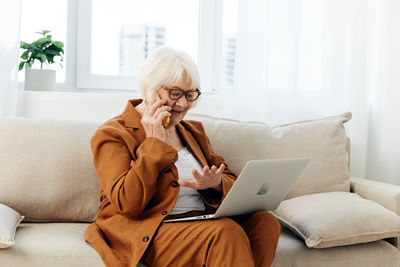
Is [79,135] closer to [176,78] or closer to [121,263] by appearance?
[176,78]

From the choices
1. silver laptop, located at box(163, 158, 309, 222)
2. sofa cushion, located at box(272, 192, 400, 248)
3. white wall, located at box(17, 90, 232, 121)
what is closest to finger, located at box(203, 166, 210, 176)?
silver laptop, located at box(163, 158, 309, 222)

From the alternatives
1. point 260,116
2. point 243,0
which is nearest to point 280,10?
point 243,0

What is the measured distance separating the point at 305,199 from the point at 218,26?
131 cm

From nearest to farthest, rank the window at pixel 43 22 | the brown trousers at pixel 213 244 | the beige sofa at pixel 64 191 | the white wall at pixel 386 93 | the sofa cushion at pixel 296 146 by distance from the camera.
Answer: the brown trousers at pixel 213 244 < the beige sofa at pixel 64 191 < the sofa cushion at pixel 296 146 < the white wall at pixel 386 93 < the window at pixel 43 22

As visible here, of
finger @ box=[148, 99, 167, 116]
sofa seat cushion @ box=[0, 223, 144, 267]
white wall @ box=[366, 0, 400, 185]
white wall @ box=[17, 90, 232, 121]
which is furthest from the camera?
white wall @ box=[366, 0, 400, 185]

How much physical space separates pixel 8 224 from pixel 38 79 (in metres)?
1.08

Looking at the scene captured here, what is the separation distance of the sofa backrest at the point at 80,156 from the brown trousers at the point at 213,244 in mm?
540

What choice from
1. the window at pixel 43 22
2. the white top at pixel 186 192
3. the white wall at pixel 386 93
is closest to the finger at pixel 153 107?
the white top at pixel 186 192

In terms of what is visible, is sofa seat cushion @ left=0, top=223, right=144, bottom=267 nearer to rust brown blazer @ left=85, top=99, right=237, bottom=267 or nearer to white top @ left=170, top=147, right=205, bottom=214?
rust brown blazer @ left=85, top=99, right=237, bottom=267

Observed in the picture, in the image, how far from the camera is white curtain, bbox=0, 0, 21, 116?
2.18 metres

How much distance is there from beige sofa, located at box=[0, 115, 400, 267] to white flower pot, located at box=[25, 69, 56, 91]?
51cm

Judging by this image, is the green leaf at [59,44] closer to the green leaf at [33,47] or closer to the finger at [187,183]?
the green leaf at [33,47]

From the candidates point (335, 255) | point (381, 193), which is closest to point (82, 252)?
point (335, 255)

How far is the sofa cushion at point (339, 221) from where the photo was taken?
1627 mm
